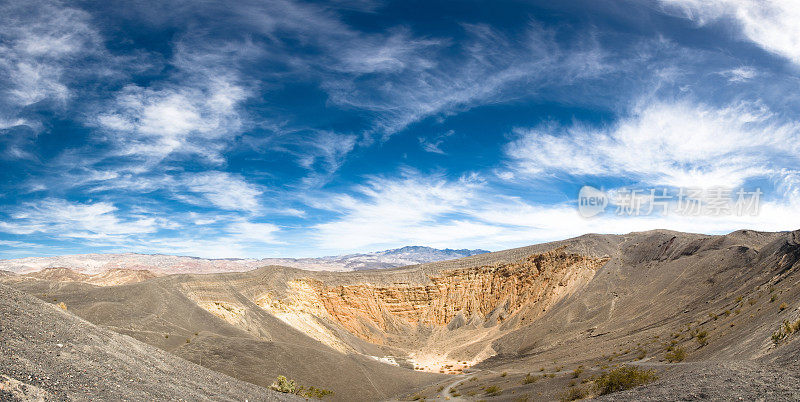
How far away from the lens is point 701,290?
38469 mm

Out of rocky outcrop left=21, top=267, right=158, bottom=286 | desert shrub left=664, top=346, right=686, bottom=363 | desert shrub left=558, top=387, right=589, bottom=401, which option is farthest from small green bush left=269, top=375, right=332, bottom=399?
rocky outcrop left=21, top=267, right=158, bottom=286

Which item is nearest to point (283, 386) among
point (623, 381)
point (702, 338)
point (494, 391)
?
point (494, 391)

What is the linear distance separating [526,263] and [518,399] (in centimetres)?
4787

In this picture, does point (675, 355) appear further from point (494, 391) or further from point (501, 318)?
point (501, 318)

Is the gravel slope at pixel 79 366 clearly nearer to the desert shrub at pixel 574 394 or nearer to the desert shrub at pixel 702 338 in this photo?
the desert shrub at pixel 574 394

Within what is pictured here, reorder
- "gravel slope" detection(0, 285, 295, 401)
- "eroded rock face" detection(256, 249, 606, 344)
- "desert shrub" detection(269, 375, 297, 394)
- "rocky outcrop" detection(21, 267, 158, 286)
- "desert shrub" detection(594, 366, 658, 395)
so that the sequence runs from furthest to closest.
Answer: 1. "rocky outcrop" detection(21, 267, 158, 286)
2. "eroded rock face" detection(256, 249, 606, 344)
3. "desert shrub" detection(269, 375, 297, 394)
4. "desert shrub" detection(594, 366, 658, 395)
5. "gravel slope" detection(0, 285, 295, 401)

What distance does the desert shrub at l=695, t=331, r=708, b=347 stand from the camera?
22572 millimetres

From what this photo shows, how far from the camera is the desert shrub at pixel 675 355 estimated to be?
21.8 m

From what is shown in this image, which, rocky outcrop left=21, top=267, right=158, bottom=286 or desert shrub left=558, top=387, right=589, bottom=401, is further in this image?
rocky outcrop left=21, top=267, right=158, bottom=286

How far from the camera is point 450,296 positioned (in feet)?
219

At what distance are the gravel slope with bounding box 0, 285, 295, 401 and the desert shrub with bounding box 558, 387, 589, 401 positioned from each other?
13.6m

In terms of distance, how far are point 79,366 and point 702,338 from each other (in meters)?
30.0

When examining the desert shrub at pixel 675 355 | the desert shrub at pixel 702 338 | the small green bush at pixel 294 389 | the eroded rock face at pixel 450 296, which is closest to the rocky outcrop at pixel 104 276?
the eroded rock face at pixel 450 296

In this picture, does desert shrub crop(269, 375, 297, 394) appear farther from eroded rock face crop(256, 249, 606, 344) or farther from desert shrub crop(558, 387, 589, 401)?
eroded rock face crop(256, 249, 606, 344)
